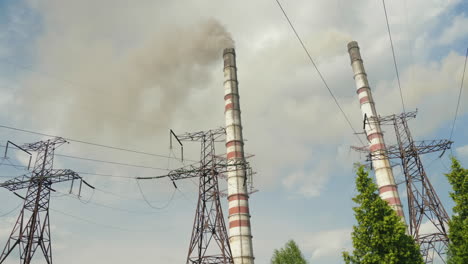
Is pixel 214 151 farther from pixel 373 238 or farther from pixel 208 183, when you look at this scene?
pixel 373 238

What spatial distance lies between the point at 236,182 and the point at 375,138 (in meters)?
18.6

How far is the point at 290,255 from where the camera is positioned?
157 feet

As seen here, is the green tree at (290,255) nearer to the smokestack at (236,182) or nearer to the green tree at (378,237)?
the smokestack at (236,182)

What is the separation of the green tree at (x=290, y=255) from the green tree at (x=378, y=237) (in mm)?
29516

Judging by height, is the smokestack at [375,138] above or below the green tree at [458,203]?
above

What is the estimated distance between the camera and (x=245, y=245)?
111ft

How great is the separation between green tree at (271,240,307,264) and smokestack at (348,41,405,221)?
1358cm

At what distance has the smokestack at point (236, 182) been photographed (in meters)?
33.8

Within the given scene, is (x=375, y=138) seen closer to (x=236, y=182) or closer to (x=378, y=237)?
(x=236, y=182)

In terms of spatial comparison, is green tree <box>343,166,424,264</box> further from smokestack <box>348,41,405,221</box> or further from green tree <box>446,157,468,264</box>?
smokestack <box>348,41,405,221</box>

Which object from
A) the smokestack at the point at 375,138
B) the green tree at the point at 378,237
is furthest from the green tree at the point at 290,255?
the green tree at the point at 378,237

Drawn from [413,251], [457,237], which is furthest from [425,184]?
[413,251]

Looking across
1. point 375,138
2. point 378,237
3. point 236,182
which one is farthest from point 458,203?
point 375,138

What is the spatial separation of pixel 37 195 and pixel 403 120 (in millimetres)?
38739
